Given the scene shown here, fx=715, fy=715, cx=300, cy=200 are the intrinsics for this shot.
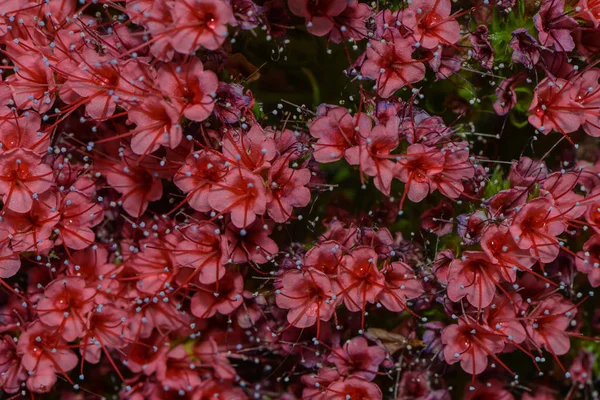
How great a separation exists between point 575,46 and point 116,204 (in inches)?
82.2

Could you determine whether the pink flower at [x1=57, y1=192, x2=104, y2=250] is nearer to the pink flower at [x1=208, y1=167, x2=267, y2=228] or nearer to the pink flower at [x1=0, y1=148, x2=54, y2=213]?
the pink flower at [x1=0, y1=148, x2=54, y2=213]

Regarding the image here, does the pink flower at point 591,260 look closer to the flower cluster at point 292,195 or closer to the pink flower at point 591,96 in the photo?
the flower cluster at point 292,195

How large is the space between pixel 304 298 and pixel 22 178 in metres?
1.26

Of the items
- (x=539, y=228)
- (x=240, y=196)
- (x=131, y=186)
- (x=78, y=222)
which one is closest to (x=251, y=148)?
(x=240, y=196)

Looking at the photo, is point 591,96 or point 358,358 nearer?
point 591,96

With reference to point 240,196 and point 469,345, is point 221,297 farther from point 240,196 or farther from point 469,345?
point 469,345

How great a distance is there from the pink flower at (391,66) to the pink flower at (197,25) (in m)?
0.59

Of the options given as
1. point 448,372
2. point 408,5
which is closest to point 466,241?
point 448,372

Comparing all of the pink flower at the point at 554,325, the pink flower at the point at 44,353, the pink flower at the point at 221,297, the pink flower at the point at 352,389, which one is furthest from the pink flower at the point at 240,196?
the pink flower at the point at 554,325

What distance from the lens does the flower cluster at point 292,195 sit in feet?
9.41

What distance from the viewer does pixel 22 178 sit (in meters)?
2.93

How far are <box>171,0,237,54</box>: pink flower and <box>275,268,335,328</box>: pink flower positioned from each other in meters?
0.98

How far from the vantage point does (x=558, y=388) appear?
356cm

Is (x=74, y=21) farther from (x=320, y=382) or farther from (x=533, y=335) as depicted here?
(x=533, y=335)
